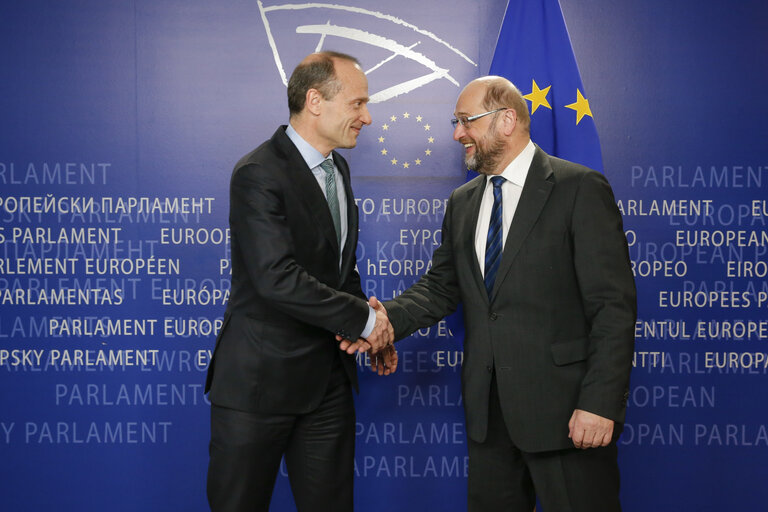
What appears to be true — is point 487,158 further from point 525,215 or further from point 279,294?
point 279,294

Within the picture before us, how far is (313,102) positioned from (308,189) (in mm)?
335

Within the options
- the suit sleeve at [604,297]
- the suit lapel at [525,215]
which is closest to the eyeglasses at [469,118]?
the suit lapel at [525,215]

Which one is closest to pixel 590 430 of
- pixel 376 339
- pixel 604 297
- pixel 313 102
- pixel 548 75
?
pixel 604 297

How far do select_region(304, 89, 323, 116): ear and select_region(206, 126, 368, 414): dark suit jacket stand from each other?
5.7 inches

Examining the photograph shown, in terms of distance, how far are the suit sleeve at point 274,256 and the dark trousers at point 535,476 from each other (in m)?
0.61

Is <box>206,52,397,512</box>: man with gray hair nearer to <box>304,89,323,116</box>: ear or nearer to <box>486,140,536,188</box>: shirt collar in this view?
<box>304,89,323,116</box>: ear

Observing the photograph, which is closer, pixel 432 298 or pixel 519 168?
pixel 519 168

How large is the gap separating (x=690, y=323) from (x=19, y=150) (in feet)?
11.0

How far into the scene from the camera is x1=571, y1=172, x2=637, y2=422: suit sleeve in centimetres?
182

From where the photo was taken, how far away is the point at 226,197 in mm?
2988

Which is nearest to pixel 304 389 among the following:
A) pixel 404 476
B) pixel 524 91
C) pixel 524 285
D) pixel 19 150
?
pixel 524 285

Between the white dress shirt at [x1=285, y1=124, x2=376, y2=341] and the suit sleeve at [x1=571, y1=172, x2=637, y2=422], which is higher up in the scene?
the white dress shirt at [x1=285, y1=124, x2=376, y2=341]

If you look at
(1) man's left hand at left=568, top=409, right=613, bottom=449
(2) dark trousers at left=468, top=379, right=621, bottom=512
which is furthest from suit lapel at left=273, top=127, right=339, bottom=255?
(1) man's left hand at left=568, top=409, right=613, bottom=449

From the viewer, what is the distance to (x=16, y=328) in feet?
9.77
